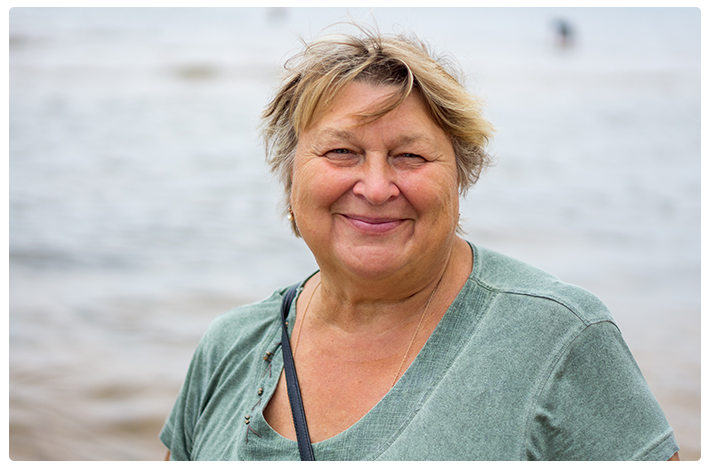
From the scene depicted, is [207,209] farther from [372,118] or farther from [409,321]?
[372,118]

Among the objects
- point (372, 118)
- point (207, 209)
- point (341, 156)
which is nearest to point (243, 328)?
point (341, 156)

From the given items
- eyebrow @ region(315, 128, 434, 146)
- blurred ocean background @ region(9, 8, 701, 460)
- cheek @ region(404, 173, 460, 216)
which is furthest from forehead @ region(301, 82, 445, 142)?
blurred ocean background @ region(9, 8, 701, 460)

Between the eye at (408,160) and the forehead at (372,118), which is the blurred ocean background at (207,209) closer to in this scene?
the forehead at (372,118)

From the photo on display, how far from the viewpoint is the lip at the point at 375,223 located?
161cm

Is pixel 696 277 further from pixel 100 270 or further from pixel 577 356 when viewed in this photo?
pixel 100 270

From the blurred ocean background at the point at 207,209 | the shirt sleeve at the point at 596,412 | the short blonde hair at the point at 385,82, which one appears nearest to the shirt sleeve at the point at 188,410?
the blurred ocean background at the point at 207,209

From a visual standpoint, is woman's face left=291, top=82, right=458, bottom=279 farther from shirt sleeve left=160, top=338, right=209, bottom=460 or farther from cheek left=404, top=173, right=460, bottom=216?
shirt sleeve left=160, top=338, right=209, bottom=460

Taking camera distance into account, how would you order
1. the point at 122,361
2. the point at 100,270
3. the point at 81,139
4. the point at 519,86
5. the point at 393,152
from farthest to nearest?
the point at 519,86
the point at 81,139
the point at 100,270
the point at 122,361
the point at 393,152

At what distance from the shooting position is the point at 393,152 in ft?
5.27

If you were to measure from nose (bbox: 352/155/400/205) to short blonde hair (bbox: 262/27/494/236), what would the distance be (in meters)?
0.12

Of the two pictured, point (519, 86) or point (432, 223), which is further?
point (519, 86)

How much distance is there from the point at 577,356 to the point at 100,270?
5497 mm

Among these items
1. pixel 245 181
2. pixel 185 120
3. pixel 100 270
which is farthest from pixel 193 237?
pixel 185 120

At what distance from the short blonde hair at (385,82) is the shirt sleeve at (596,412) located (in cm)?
59
